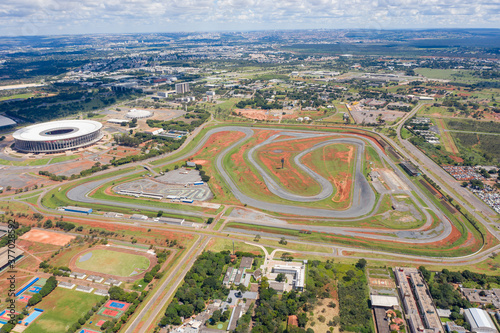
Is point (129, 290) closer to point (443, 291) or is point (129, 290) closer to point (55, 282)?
point (55, 282)

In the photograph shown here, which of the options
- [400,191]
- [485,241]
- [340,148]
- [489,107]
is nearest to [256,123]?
[340,148]

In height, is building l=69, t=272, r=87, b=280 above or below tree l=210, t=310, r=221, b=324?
below

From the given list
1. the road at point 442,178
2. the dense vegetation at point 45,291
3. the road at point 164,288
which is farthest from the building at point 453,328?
the dense vegetation at point 45,291

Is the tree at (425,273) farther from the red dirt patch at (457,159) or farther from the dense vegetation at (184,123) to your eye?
the dense vegetation at (184,123)

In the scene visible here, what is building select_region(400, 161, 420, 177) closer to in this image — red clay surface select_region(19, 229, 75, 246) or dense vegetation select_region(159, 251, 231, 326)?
dense vegetation select_region(159, 251, 231, 326)

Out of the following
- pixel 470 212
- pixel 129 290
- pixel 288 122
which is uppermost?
pixel 288 122

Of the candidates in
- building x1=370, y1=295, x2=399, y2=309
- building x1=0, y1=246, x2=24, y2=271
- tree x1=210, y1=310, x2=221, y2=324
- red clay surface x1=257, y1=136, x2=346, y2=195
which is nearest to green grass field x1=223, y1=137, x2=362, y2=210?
red clay surface x1=257, y1=136, x2=346, y2=195
